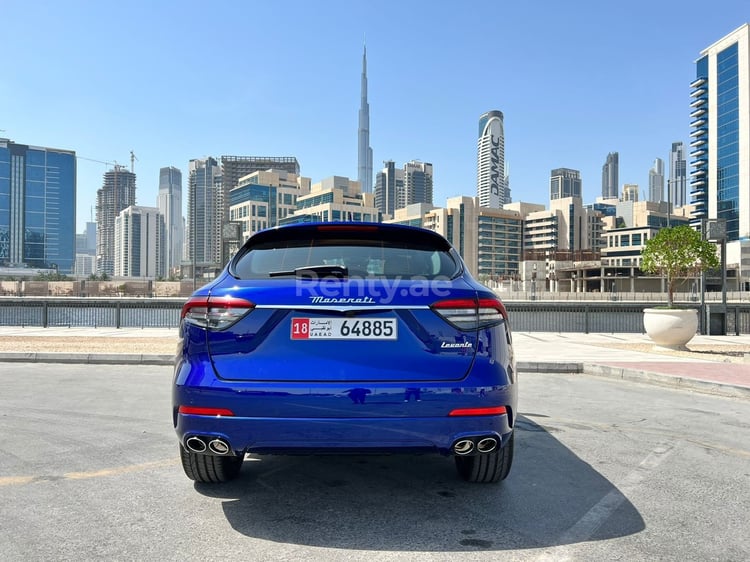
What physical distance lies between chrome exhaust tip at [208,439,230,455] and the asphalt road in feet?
1.29

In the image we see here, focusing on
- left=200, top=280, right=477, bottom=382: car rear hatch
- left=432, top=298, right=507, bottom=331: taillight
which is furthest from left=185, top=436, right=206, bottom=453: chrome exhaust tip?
left=432, top=298, right=507, bottom=331: taillight

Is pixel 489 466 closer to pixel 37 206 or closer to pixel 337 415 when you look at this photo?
pixel 337 415

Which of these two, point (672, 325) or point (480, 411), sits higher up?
point (480, 411)

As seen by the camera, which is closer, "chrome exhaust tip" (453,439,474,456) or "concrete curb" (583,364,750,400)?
"chrome exhaust tip" (453,439,474,456)

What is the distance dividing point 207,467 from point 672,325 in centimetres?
1183

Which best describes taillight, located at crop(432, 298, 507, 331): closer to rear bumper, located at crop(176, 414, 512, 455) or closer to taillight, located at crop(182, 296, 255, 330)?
rear bumper, located at crop(176, 414, 512, 455)

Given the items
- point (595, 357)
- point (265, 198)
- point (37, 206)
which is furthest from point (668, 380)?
point (37, 206)

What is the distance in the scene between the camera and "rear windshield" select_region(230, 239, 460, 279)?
3201 mm

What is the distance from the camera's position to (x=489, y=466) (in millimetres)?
3551

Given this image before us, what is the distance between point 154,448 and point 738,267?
14101 centimetres

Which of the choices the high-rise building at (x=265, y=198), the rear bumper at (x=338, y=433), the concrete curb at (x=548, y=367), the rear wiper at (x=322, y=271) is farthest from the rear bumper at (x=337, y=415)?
the high-rise building at (x=265, y=198)

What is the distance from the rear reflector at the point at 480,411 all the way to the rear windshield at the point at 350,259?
75 cm

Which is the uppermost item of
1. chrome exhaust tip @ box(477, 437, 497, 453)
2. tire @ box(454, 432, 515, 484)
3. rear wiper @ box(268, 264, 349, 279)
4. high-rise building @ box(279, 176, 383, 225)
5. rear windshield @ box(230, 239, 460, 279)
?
high-rise building @ box(279, 176, 383, 225)

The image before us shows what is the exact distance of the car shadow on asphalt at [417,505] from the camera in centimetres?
282
